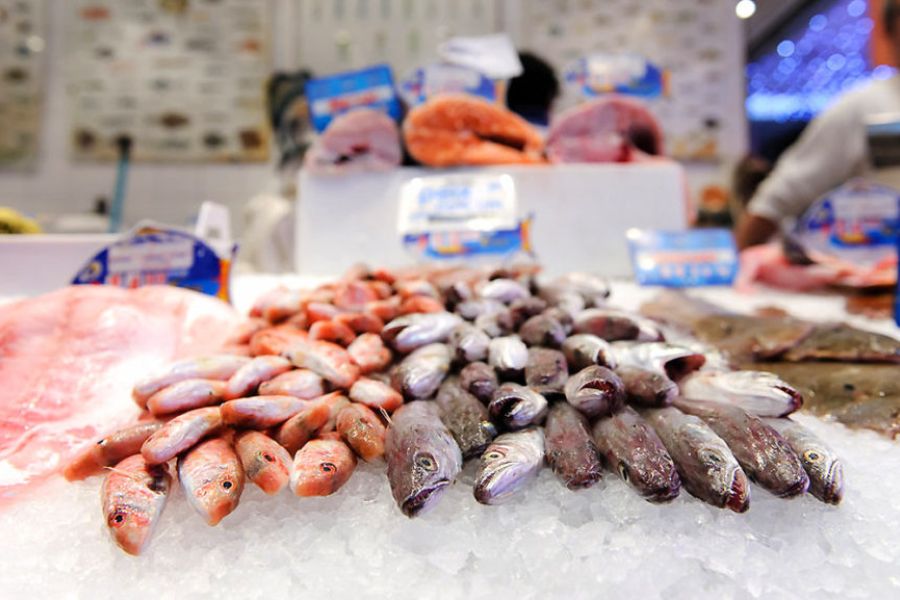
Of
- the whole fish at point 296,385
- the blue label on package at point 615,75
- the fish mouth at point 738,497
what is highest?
the blue label on package at point 615,75

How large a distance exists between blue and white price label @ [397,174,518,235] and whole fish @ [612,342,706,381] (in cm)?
85

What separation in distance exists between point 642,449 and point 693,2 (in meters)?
5.61

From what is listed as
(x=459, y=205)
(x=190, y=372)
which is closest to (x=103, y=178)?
(x=459, y=205)

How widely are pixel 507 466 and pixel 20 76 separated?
6149 mm

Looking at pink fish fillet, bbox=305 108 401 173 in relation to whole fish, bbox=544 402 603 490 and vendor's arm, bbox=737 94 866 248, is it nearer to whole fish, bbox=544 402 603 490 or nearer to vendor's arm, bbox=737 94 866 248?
whole fish, bbox=544 402 603 490

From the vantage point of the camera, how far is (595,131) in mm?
2057

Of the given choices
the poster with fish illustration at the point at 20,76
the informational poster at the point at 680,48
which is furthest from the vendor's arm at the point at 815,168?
the poster with fish illustration at the point at 20,76

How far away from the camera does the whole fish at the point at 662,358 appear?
957mm

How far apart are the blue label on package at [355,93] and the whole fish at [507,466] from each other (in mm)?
1580

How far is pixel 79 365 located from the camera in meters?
1.04

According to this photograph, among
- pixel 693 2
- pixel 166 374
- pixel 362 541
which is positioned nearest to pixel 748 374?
pixel 362 541

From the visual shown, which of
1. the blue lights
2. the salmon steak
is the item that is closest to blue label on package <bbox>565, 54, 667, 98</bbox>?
the salmon steak

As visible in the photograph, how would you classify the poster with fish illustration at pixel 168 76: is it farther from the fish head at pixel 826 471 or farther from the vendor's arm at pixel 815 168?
the fish head at pixel 826 471

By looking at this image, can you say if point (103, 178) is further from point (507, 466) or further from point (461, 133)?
point (507, 466)
